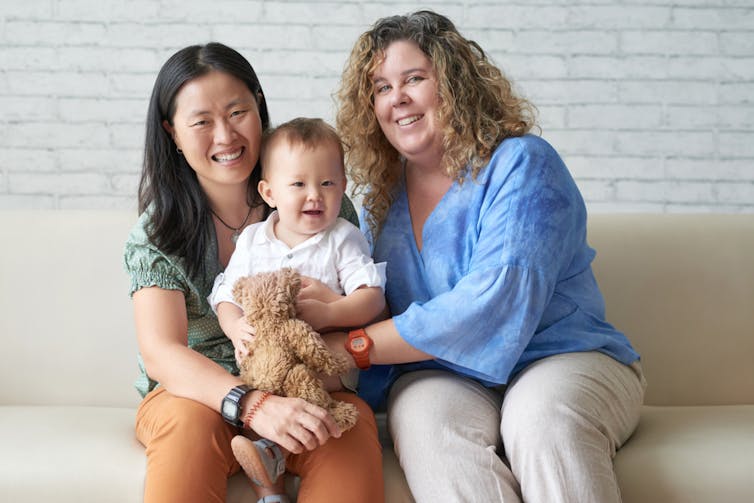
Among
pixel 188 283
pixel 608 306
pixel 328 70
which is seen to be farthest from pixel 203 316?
pixel 328 70

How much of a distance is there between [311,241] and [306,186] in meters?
0.11

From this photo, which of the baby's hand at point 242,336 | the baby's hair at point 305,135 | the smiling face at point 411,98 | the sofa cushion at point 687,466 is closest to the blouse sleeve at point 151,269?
the baby's hand at point 242,336

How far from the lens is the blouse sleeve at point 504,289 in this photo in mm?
1701

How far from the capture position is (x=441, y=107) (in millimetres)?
1891

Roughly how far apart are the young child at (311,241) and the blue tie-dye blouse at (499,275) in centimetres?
12

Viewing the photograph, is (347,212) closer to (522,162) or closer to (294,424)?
(522,162)

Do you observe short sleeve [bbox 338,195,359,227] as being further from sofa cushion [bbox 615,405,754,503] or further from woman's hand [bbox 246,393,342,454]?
sofa cushion [bbox 615,405,754,503]

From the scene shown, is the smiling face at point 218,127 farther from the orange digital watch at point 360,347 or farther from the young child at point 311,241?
the orange digital watch at point 360,347

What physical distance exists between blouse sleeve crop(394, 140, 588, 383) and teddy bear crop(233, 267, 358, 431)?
8.2 inches

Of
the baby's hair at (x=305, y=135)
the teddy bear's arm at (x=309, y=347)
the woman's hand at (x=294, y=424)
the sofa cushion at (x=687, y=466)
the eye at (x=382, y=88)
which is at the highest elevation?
the eye at (x=382, y=88)

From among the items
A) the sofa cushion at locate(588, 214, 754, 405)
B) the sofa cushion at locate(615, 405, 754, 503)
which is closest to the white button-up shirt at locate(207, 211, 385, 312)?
the sofa cushion at locate(615, 405, 754, 503)

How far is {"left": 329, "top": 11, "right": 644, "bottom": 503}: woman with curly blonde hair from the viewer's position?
5.10 ft

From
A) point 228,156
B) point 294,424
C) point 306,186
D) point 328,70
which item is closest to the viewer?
point 294,424

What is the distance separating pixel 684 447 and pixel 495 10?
73.3 inches
